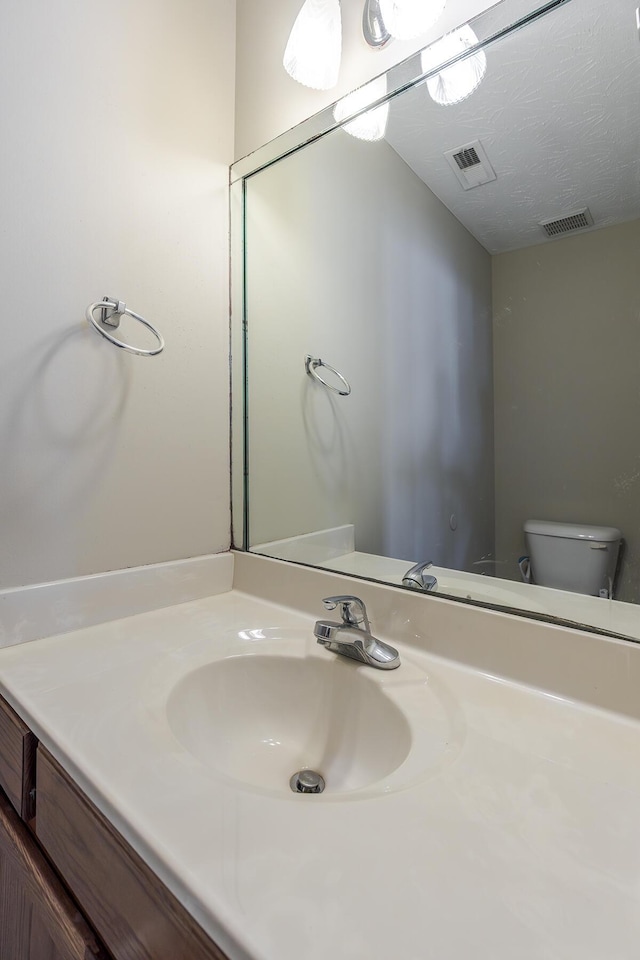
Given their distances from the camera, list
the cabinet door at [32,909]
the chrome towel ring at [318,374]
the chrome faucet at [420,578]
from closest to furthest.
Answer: the cabinet door at [32,909]
the chrome faucet at [420,578]
the chrome towel ring at [318,374]

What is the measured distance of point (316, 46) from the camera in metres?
0.97

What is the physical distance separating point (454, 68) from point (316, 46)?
13.3 inches

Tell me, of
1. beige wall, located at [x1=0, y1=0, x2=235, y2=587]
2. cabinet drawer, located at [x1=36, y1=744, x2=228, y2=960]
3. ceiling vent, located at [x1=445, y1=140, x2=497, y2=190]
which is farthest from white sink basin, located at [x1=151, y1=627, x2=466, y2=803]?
ceiling vent, located at [x1=445, y1=140, x2=497, y2=190]

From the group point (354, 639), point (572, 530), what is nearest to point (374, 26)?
point (572, 530)

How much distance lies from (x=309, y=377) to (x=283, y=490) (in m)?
0.29

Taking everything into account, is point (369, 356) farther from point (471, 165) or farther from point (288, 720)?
point (288, 720)

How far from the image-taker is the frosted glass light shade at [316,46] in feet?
3.07

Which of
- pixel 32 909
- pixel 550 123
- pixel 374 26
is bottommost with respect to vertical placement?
pixel 32 909

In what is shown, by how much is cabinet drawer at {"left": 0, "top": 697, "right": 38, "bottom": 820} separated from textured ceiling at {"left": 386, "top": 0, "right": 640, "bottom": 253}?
1044mm

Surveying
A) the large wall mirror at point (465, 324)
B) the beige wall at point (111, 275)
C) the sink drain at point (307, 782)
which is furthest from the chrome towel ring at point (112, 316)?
the sink drain at point (307, 782)

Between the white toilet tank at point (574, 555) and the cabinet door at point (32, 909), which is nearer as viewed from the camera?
the cabinet door at point (32, 909)

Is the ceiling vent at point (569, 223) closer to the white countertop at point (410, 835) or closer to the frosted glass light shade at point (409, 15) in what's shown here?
the frosted glass light shade at point (409, 15)

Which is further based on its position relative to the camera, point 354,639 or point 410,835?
point 354,639

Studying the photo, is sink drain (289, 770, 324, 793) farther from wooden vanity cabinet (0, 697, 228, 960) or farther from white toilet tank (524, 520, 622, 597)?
white toilet tank (524, 520, 622, 597)
